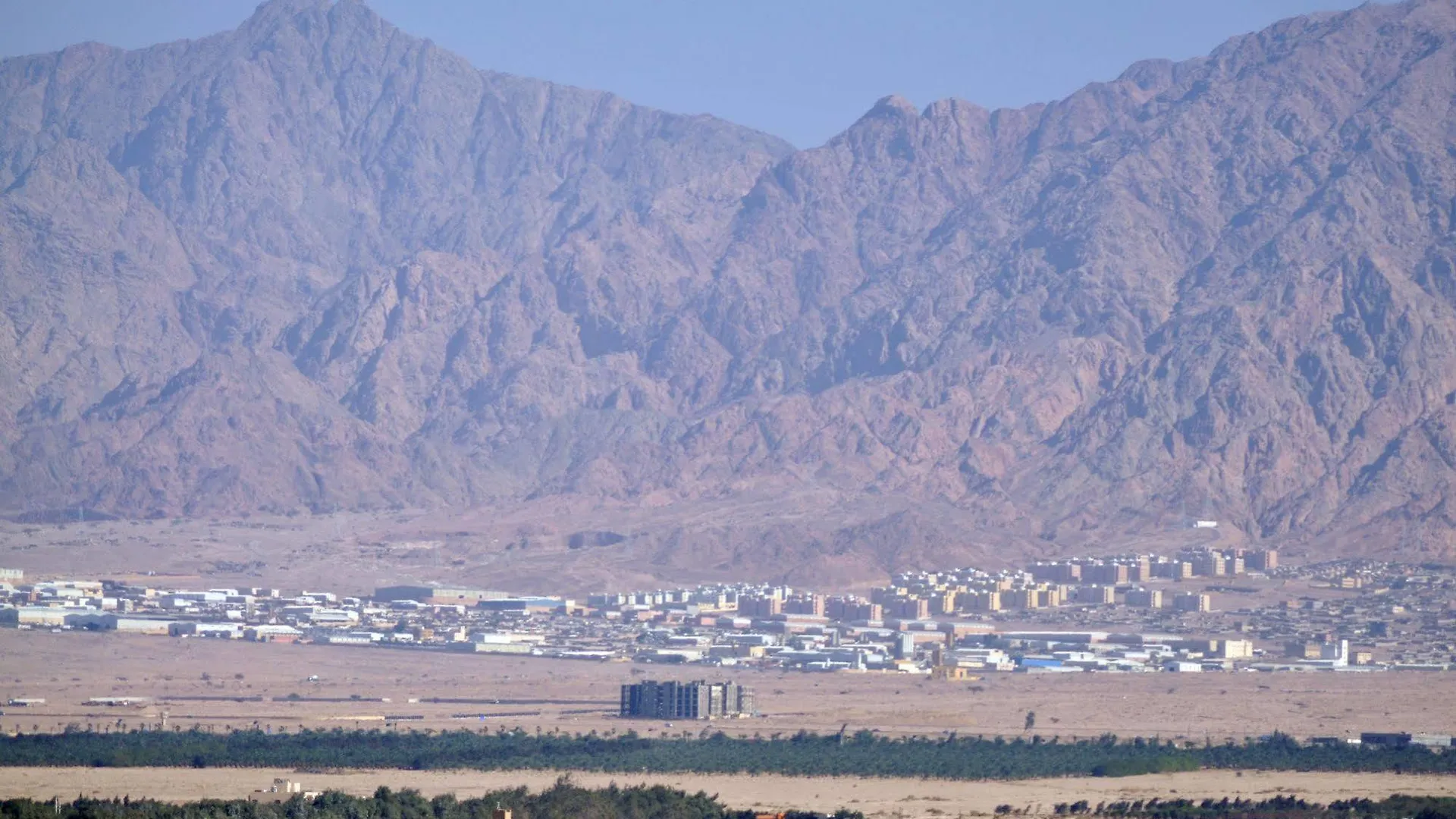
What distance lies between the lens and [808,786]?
99125 mm

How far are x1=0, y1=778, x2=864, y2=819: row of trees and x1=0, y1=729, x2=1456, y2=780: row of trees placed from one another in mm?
13453

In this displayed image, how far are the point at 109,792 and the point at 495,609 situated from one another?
107695mm

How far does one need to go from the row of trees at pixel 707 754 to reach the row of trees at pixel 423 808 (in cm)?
1345

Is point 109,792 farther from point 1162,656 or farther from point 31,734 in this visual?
point 1162,656

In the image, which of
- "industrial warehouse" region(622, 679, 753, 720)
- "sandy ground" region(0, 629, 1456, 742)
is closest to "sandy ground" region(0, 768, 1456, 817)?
"sandy ground" region(0, 629, 1456, 742)

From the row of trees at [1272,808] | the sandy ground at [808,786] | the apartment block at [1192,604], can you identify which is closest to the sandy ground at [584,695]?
the sandy ground at [808,786]

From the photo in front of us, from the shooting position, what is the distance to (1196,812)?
293 ft

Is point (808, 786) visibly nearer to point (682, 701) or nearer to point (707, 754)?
point (707, 754)

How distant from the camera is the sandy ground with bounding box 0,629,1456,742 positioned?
126125mm

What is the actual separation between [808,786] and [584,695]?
4410cm

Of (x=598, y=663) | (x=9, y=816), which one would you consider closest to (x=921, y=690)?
(x=598, y=663)

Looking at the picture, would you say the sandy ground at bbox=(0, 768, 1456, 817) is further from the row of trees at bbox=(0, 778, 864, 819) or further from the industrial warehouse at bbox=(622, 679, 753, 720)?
the industrial warehouse at bbox=(622, 679, 753, 720)

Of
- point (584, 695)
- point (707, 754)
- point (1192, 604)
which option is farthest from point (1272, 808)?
point (1192, 604)

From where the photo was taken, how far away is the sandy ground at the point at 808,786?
9200 cm
